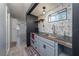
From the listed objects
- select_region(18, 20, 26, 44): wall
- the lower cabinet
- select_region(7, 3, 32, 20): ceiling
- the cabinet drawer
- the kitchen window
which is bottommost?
the lower cabinet

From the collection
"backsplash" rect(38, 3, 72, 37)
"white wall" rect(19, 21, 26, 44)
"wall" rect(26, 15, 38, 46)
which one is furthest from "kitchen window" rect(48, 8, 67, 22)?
"white wall" rect(19, 21, 26, 44)

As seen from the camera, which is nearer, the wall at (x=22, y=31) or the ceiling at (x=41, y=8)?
the ceiling at (x=41, y=8)

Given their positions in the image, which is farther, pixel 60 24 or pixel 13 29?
pixel 13 29

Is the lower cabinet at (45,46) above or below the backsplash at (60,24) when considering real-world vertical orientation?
below

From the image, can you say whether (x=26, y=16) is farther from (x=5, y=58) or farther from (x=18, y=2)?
(x=5, y=58)

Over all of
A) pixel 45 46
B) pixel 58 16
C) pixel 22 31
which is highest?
pixel 58 16

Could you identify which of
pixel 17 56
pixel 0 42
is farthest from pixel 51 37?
pixel 0 42

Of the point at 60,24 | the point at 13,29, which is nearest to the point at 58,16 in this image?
the point at 60,24

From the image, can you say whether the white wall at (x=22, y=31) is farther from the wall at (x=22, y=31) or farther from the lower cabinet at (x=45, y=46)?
the lower cabinet at (x=45, y=46)

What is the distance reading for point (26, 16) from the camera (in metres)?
0.94

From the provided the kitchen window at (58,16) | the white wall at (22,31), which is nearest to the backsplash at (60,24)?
the kitchen window at (58,16)

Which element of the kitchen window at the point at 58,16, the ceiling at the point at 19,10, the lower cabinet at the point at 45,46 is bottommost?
the lower cabinet at the point at 45,46

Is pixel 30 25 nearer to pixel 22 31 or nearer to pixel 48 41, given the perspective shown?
pixel 22 31

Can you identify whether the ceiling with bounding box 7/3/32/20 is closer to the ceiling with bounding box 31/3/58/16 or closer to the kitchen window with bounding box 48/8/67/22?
the ceiling with bounding box 31/3/58/16
